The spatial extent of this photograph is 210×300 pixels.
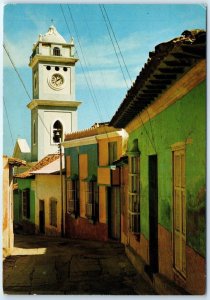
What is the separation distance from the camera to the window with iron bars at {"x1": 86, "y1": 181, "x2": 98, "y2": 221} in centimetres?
1182

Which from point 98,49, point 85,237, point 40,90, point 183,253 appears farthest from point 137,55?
point 40,90

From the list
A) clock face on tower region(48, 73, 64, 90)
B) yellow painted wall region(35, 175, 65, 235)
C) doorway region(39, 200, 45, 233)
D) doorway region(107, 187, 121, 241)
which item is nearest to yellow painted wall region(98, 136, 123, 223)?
doorway region(107, 187, 121, 241)

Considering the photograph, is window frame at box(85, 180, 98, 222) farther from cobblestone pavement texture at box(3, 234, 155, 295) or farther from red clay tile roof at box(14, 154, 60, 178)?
cobblestone pavement texture at box(3, 234, 155, 295)

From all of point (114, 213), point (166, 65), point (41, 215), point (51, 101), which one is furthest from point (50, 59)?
point (166, 65)

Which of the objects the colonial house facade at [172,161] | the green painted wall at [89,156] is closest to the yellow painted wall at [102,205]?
the green painted wall at [89,156]

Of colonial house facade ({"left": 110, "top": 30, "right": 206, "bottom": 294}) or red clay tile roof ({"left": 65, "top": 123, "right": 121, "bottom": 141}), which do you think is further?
red clay tile roof ({"left": 65, "top": 123, "right": 121, "bottom": 141})

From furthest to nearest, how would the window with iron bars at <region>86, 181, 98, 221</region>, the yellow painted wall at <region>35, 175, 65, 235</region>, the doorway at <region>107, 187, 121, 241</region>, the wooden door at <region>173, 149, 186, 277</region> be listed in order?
1. the yellow painted wall at <region>35, 175, 65, 235</region>
2. the window with iron bars at <region>86, 181, 98, 221</region>
3. the doorway at <region>107, 187, 121, 241</region>
4. the wooden door at <region>173, 149, 186, 277</region>

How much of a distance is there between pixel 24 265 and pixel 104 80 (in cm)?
312

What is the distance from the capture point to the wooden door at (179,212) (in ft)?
15.4

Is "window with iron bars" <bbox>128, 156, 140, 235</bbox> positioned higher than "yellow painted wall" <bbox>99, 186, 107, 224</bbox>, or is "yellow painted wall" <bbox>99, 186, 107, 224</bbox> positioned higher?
"window with iron bars" <bbox>128, 156, 140, 235</bbox>

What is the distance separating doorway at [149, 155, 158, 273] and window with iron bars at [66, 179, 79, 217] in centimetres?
669

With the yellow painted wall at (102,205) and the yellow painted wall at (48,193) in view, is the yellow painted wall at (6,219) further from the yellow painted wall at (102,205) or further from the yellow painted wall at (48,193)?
the yellow painted wall at (48,193)

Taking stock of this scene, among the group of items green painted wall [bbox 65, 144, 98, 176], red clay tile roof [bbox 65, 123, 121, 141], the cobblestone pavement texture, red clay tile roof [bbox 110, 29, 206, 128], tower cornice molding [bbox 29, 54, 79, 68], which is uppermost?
tower cornice molding [bbox 29, 54, 79, 68]

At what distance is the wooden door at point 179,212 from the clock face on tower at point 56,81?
438 inches
